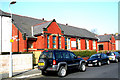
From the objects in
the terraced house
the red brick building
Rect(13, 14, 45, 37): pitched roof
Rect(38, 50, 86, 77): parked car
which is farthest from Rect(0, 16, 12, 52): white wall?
the red brick building

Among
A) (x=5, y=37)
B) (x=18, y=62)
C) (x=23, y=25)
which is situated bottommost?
(x=18, y=62)

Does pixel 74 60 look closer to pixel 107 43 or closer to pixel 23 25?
pixel 23 25

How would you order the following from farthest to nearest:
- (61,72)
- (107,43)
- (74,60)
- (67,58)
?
(107,43), (74,60), (67,58), (61,72)

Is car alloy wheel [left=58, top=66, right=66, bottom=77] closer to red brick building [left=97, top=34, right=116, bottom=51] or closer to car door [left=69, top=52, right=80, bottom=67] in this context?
car door [left=69, top=52, right=80, bottom=67]

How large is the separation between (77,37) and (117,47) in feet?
100

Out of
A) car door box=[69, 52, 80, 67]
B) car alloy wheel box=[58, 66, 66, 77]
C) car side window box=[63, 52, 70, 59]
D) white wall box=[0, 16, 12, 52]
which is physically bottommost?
car alloy wheel box=[58, 66, 66, 77]

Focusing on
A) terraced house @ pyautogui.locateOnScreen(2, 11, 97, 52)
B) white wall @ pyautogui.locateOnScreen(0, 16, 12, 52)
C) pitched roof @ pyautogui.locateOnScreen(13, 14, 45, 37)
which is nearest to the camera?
white wall @ pyautogui.locateOnScreen(0, 16, 12, 52)

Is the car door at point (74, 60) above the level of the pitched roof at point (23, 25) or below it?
below

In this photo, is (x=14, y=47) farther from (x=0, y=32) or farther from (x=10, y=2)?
(x=10, y=2)

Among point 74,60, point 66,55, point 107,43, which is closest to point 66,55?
point 66,55

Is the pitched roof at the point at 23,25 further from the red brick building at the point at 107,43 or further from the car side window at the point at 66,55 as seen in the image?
the red brick building at the point at 107,43

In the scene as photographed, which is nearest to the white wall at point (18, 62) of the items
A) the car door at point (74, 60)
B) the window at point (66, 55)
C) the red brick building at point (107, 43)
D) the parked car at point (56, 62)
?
the parked car at point (56, 62)

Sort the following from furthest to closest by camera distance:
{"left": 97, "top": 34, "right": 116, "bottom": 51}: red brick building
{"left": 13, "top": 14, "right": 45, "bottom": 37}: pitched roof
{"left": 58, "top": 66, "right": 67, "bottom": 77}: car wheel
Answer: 1. {"left": 97, "top": 34, "right": 116, "bottom": 51}: red brick building
2. {"left": 13, "top": 14, "right": 45, "bottom": 37}: pitched roof
3. {"left": 58, "top": 66, "right": 67, "bottom": 77}: car wheel

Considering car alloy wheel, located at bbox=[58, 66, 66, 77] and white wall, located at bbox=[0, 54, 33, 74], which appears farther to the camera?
white wall, located at bbox=[0, 54, 33, 74]
